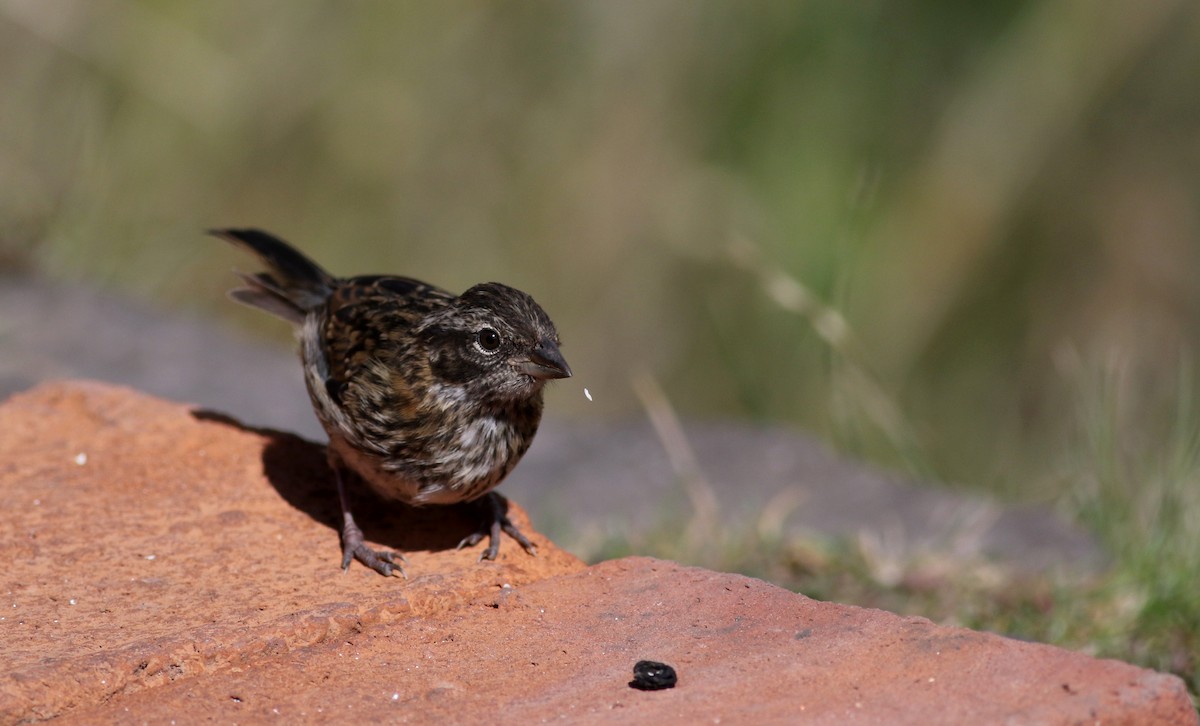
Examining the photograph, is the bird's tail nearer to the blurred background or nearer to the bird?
the bird

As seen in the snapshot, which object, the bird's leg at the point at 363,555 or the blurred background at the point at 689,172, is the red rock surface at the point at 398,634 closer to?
the bird's leg at the point at 363,555

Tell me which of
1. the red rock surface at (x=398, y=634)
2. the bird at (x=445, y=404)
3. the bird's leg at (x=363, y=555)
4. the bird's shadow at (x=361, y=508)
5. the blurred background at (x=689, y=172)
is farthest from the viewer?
the blurred background at (x=689, y=172)

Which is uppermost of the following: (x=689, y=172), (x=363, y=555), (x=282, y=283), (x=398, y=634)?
(x=689, y=172)

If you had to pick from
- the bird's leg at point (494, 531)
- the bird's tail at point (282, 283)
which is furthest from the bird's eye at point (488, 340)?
the bird's tail at point (282, 283)

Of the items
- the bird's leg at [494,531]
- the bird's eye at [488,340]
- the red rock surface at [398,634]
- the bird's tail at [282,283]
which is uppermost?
the bird's tail at [282,283]

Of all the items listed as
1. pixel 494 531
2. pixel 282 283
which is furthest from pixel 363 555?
pixel 282 283

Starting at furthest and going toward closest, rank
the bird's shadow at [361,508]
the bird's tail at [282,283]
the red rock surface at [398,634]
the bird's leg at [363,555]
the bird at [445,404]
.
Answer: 1. the bird's tail at [282,283]
2. the bird's shadow at [361,508]
3. the bird at [445,404]
4. the bird's leg at [363,555]
5. the red rock surface at [398,634]

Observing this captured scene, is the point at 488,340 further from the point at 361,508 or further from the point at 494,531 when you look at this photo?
the point at 361,508
